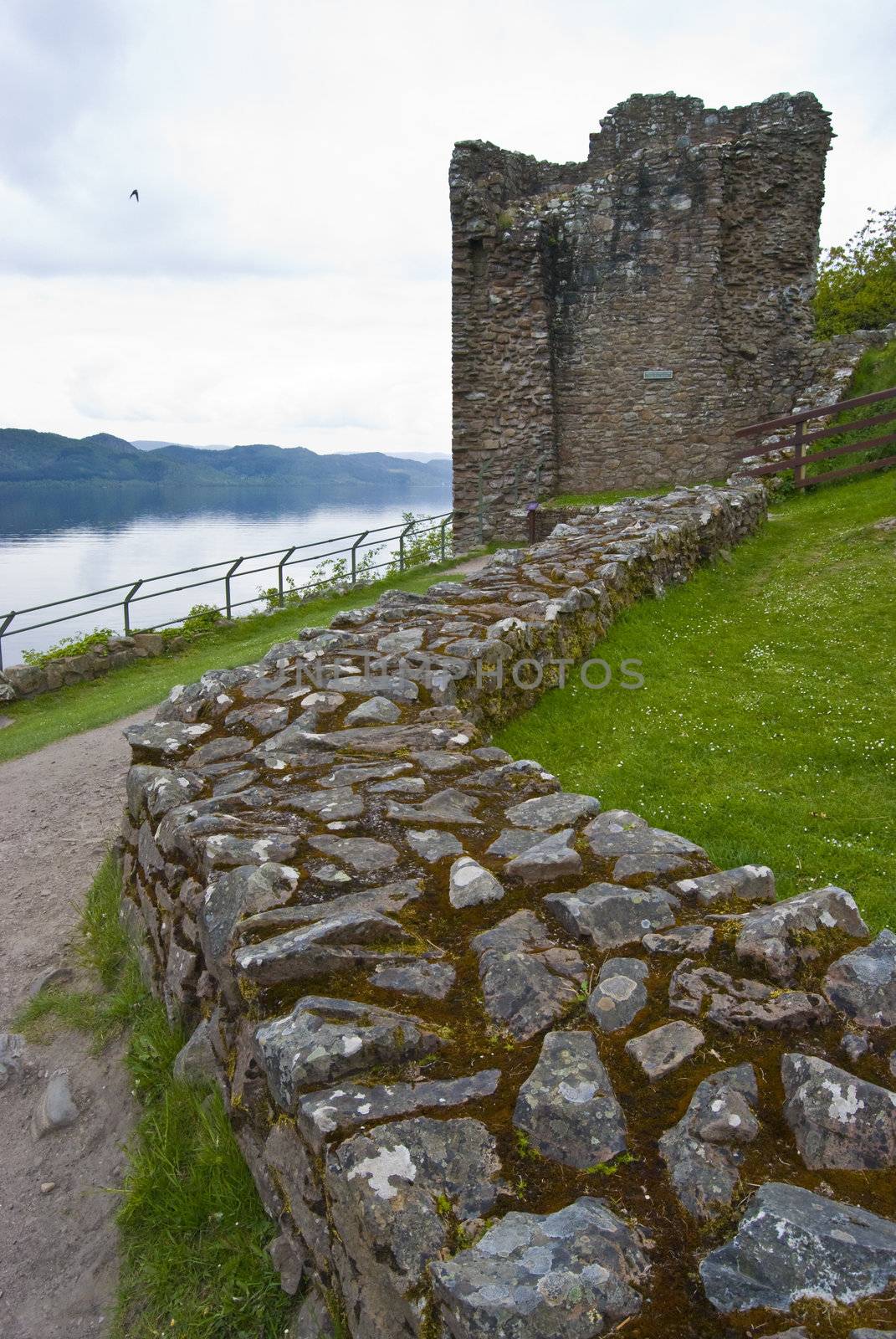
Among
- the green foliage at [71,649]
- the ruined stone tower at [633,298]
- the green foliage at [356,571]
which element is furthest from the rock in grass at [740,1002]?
the ruined stone tower at [633,298]

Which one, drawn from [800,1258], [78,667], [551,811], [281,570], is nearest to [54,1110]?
[551,811]

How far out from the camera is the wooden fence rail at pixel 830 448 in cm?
1473

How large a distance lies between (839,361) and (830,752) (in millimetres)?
17189

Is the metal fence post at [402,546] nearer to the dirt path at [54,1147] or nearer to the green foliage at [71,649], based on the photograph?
the green foliage at [71,649]

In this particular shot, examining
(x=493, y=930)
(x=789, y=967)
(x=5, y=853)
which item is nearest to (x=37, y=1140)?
(x=493, y=930)

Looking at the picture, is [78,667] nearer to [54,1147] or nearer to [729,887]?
[54,1147]

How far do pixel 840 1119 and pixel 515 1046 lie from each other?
3.04ft

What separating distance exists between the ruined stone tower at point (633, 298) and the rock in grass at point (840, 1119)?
20.1 metres

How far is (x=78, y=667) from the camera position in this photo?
16.6 metres

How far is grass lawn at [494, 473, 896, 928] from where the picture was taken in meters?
5.27

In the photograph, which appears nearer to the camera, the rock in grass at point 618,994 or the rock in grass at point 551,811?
the rock in grass at point 618,994

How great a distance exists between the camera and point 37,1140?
413cm

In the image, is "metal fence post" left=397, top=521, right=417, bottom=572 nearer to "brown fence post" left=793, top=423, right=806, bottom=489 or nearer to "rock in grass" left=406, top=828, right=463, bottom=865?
"brown fence post" left=793, top=423, right=806, bottom=489

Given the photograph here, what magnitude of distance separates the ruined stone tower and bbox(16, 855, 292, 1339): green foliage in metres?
19.1
